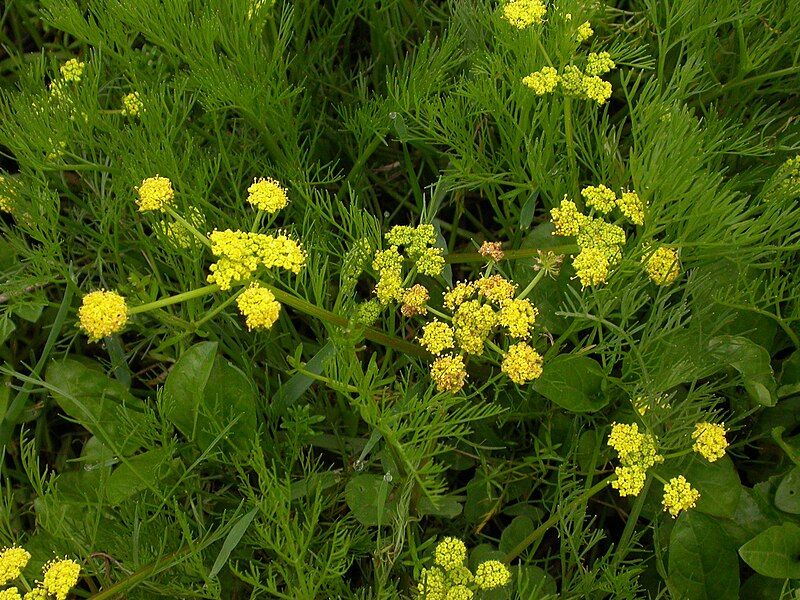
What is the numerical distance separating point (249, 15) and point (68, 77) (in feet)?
1.55

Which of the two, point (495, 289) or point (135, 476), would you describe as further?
point (135, 476)

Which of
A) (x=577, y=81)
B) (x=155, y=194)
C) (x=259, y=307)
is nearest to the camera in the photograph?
(x=259, y=307)

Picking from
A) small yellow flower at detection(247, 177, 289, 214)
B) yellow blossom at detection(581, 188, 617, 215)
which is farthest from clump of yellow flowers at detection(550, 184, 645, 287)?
small yellow flower at detection(247, 177, 289, 214)

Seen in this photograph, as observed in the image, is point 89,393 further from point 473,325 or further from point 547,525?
point 547,525

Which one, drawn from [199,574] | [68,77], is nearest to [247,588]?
[199,574]

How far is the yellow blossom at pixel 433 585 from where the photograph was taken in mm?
1506

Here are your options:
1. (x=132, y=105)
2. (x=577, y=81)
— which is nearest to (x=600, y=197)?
(x=577, y=81)

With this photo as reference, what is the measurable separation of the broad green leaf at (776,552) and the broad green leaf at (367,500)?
0.77 m

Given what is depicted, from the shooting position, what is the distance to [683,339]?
1733 millimetres

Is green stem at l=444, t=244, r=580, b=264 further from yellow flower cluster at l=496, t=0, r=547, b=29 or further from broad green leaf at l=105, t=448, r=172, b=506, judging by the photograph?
broad green leaf at l=105, t=448, r=172, b=506

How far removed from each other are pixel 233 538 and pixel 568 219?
957 mm

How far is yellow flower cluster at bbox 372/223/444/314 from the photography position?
1532 millimetres

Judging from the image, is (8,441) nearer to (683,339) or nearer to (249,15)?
(249,15)

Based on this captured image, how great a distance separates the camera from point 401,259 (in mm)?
1563
